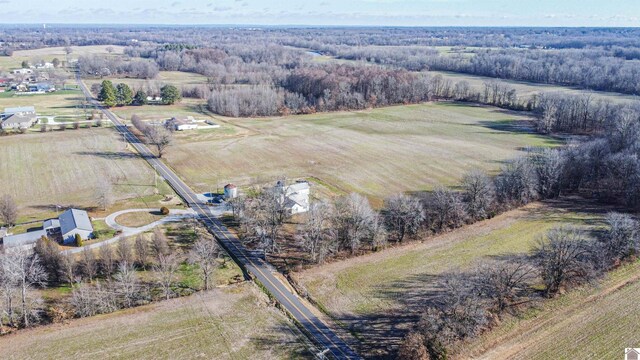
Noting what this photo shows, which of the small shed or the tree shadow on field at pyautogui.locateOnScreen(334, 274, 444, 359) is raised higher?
the small shed

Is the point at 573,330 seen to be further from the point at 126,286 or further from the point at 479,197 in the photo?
the point at 126,286

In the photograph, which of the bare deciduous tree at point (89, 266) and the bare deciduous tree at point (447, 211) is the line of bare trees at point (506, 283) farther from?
the bare deciduous tree at point (89, 266)

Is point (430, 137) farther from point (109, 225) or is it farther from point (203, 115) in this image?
point (109, 225)

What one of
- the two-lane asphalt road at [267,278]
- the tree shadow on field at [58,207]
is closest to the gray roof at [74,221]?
the tree shadow on field at [58,207]

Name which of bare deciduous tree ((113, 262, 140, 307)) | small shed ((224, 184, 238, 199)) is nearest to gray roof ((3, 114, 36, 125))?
small shed ((224, 184, 238, 199))

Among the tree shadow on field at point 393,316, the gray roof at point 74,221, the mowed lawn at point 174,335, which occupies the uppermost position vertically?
the gray roof at point 74,221

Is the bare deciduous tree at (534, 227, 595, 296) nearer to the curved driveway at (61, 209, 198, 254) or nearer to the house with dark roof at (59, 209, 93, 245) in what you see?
the curved driveway at (61, 209, 198, 254)
